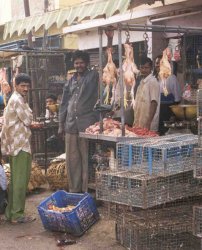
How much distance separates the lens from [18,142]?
6.73m

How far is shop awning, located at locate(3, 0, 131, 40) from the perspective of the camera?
7.39m

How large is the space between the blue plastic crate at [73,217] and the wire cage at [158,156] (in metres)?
1.01

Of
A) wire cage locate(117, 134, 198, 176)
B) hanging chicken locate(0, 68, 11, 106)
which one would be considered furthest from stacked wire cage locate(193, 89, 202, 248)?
hanging chicken locate(0, 68, 11, 106)

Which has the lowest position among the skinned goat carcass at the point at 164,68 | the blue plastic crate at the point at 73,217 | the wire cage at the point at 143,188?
the blue plastic crate at the point at 73,217

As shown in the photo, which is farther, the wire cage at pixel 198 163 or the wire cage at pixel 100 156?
the wire cage at pixel 100 156

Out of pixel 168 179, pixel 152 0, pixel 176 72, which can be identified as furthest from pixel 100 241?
pixel 176 72

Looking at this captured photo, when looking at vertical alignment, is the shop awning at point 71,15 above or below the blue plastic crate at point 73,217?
above

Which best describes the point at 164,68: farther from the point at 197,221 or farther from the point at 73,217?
the point at 197,221

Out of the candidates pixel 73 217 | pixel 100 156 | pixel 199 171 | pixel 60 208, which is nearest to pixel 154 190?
pixel 199 171

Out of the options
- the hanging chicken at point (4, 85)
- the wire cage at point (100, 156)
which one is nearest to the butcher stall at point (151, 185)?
the wire cage at point (100, 156)

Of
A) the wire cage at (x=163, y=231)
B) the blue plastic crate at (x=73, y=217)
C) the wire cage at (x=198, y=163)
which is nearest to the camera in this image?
the wire cage at (x=198, y=163)

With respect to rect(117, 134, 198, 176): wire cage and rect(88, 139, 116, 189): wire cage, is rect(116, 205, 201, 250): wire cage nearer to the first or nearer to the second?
rect(117, 134, 198, 176): wire cage

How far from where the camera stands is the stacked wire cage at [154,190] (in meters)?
4.93

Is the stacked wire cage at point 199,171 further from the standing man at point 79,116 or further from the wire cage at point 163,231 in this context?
the standing man at point 79,116
